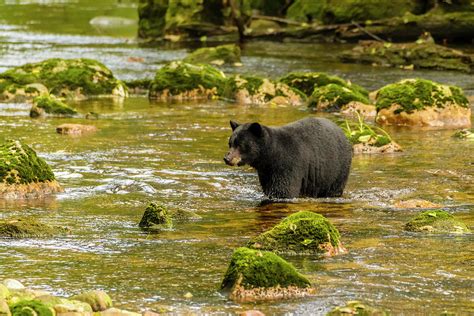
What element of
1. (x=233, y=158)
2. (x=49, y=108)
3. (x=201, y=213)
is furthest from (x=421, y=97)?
(x=201, y=213)

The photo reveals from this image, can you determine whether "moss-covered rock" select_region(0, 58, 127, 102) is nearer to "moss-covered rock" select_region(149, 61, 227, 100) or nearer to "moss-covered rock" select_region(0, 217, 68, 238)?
"moss-covered rock" select_region(149, 61, 227, 100)

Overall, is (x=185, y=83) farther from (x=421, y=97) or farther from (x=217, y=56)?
(x=421, y=97)

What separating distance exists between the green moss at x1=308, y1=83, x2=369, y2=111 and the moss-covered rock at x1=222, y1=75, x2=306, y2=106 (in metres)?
0.82

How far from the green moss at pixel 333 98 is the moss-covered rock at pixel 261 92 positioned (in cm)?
82

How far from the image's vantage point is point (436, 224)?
36.9 feet

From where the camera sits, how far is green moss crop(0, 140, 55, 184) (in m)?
13.5

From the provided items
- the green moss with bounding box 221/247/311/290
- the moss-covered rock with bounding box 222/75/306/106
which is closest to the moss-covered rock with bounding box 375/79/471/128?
the moss-covered rock with bounding box 222/75/306/106

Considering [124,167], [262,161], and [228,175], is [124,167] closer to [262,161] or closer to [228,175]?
[228,175]

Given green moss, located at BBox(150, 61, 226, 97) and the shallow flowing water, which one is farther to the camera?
green moss, located at BBox(150, 61, 226, 97)

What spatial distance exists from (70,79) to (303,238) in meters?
15.6

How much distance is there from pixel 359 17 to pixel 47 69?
53.6ft

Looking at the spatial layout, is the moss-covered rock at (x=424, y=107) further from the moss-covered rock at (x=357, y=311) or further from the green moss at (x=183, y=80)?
the moss-covered rock at (x=357, y=311)

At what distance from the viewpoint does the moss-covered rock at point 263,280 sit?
864cm

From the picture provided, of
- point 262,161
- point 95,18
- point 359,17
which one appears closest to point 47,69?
point 262,161
